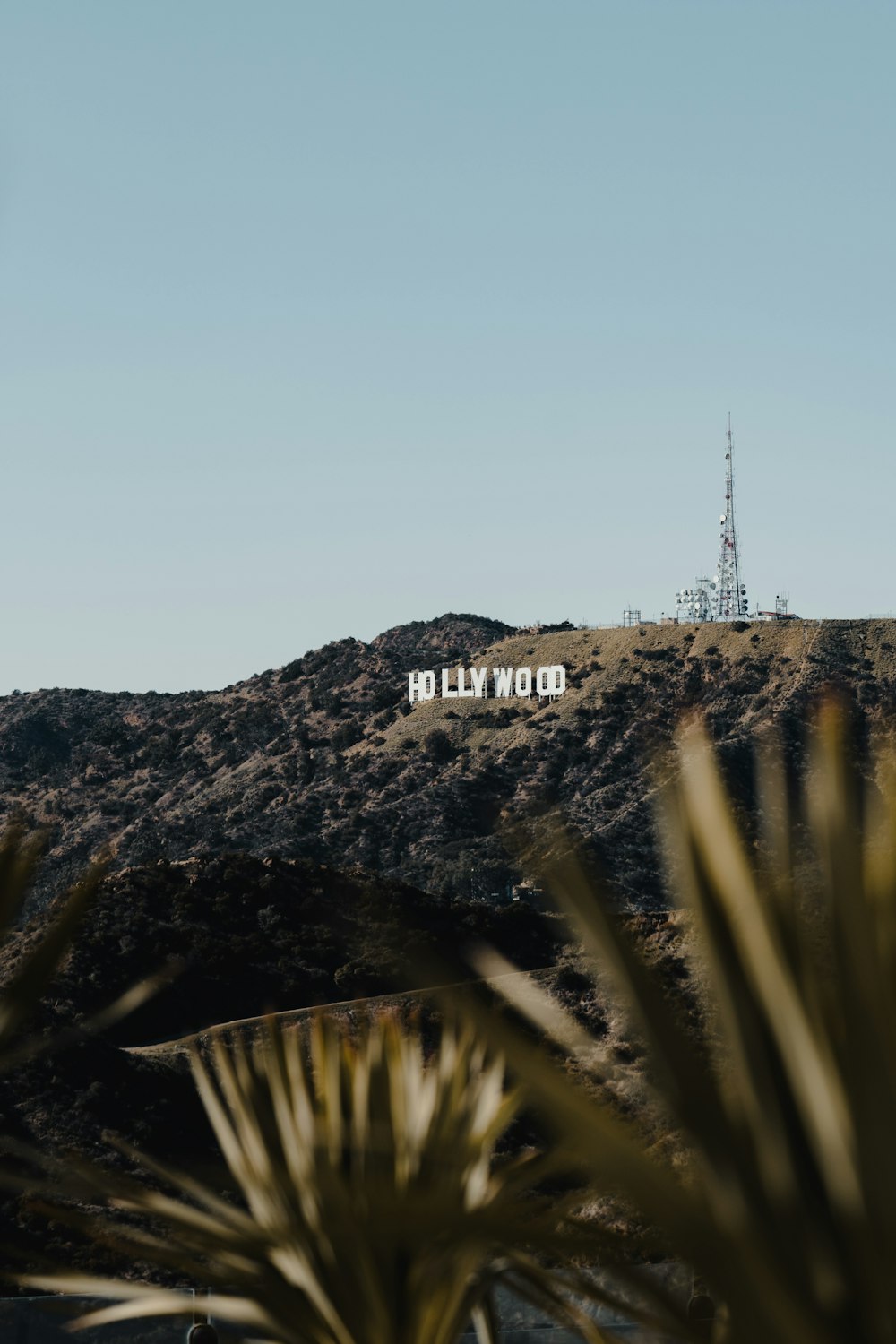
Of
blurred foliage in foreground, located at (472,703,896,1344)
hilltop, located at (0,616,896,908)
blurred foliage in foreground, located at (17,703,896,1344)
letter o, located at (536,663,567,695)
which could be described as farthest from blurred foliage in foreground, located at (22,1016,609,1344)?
letter o, located at (536,663,567,695)

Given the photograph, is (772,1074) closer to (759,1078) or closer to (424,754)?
(759,1078)

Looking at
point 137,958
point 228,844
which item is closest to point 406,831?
point 228,844

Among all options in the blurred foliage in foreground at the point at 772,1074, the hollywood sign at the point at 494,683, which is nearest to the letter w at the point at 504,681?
the hollywood sign at the point at 494,683

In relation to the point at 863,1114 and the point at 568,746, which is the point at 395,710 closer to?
the point at 568,746

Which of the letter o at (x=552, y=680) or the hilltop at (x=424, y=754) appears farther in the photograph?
the letter o at (x=552, y=680)

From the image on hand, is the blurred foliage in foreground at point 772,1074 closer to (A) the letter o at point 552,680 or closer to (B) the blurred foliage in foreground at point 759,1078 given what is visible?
(B) the blurred foliage in foreground at point 759,1078

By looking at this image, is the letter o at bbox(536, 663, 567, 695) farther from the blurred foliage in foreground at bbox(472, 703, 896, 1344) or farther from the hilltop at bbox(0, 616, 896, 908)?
the blurred foliage in foreground at bbox(472, 703, 896, 1344)

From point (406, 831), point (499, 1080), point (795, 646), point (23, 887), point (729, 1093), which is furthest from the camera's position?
point (795, 646)
